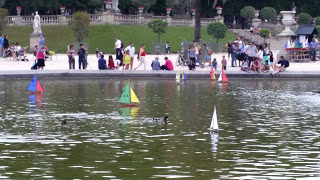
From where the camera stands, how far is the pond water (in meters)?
16.1

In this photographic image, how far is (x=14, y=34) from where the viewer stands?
227 feet

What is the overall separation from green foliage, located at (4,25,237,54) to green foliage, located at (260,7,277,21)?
1308 cm

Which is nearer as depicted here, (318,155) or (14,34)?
(318,155)

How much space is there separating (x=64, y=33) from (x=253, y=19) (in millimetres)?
22564

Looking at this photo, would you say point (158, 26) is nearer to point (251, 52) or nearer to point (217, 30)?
point (217, 30)

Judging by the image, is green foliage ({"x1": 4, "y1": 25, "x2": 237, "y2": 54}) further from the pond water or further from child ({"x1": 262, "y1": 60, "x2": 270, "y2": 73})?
the pond water

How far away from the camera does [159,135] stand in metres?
20.4

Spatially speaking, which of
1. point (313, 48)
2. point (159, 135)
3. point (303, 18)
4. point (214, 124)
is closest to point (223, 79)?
point (313, 48)

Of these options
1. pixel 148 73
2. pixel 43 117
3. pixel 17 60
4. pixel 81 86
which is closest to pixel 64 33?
pixel 17 60

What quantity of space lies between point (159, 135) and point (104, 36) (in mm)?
48300

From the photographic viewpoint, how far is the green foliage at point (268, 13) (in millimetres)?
86312

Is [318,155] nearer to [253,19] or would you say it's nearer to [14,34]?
[14,34]

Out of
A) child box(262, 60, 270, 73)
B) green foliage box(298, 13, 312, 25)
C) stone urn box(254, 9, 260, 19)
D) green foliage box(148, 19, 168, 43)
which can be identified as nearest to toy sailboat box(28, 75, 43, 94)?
child box(262, 60, 270, 73)

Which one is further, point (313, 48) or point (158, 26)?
point (158, 26)
